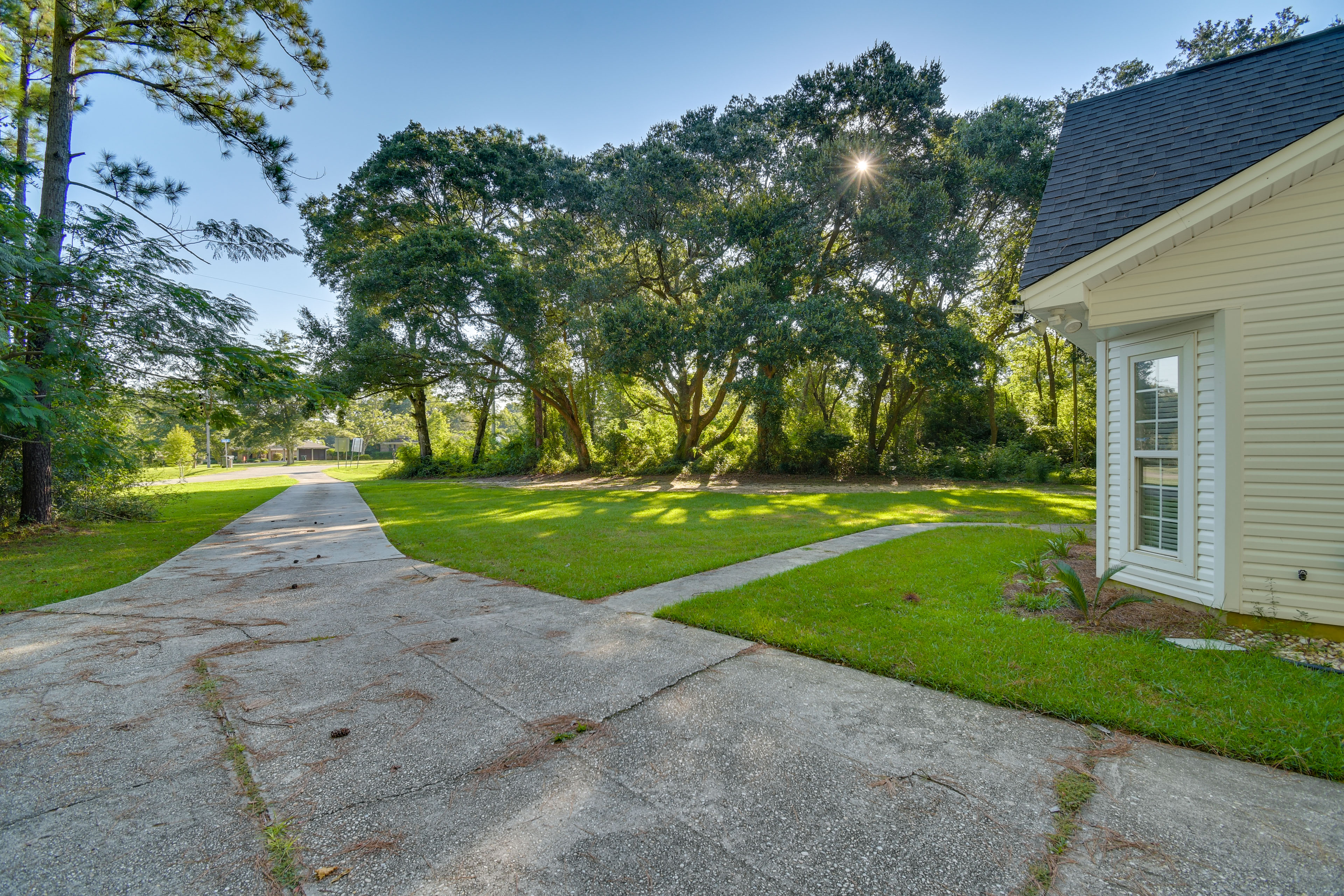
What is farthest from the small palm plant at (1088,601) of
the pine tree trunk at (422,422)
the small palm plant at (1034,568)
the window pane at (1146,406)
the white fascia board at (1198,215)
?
the pine tree trunk at (422,422)

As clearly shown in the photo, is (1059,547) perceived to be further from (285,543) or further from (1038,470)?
(1038,470)

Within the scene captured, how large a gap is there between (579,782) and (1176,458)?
211 inches

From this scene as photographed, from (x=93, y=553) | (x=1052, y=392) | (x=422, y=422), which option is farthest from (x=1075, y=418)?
(x=422, y=422)

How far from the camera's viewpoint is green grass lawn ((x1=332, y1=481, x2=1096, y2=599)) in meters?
5.89

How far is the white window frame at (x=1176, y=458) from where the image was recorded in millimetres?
4211

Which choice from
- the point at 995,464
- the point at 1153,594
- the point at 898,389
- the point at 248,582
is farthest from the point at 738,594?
the point at 898,389

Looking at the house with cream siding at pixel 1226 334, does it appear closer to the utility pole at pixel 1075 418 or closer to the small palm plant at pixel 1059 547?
the small palm plant at pixel 1059 547

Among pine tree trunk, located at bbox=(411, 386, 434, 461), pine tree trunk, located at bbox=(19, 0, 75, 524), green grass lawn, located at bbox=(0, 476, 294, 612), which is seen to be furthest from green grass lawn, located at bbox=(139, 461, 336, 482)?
pine tree trunk, located at bbox=(411, 386, 434, 461)

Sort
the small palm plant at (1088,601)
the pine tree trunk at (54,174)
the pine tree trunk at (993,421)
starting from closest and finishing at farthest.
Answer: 1. the small palm plant at (1088,601)
2. the pine tree trunk at (54,174)
3. the pine tree trunk at (993,421)

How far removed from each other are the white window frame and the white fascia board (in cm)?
73

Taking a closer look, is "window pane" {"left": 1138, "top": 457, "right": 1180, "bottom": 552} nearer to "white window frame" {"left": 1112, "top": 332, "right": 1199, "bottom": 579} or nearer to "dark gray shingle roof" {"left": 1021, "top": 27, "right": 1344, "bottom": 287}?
"white window frame" {"left": 1112, "top": 332, "right": 1199, "bottom": 579}

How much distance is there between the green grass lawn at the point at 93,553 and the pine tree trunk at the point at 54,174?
0.67 meters

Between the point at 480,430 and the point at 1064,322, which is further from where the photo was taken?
the point at 480,430

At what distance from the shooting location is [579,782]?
205 cm
